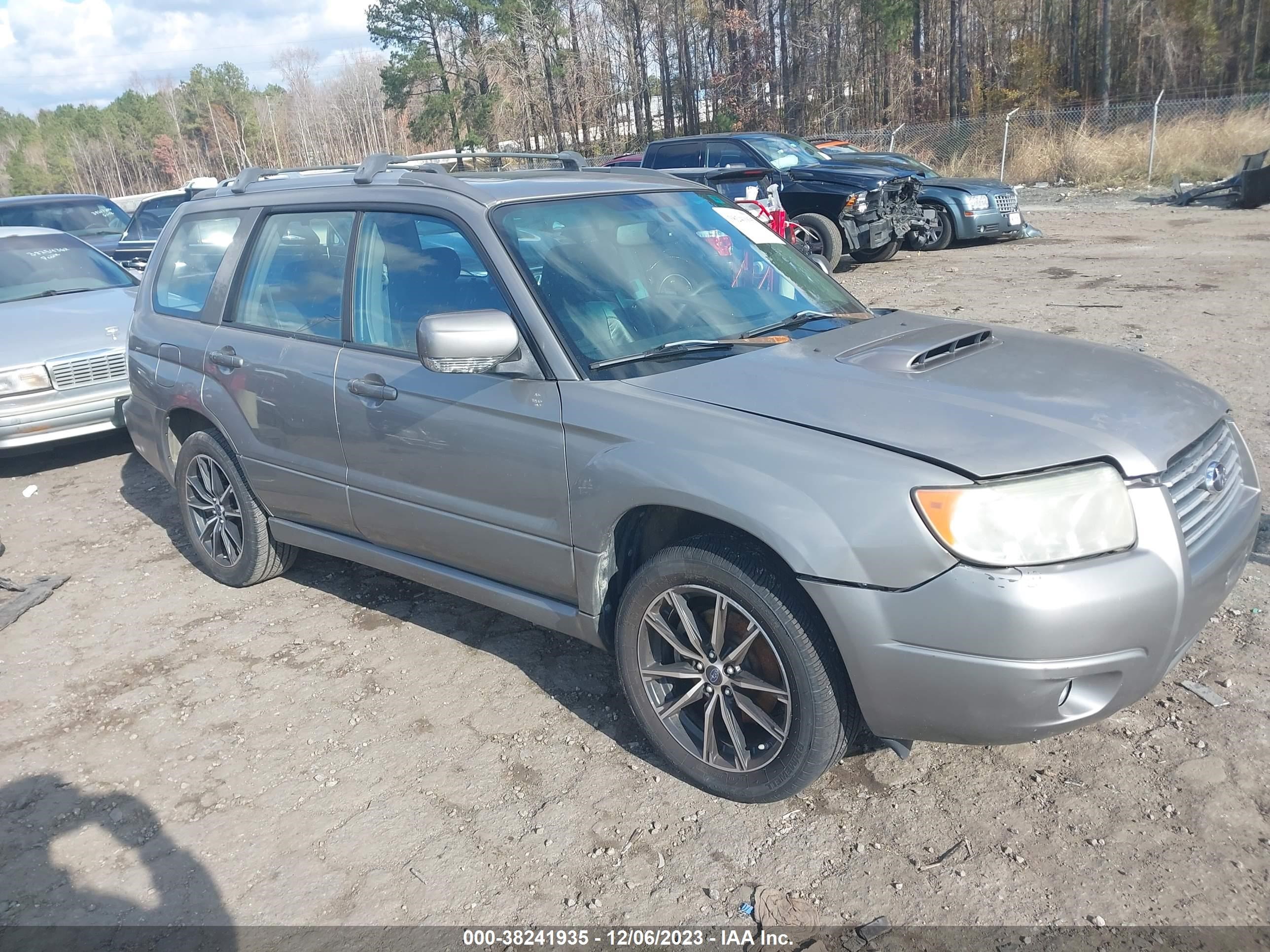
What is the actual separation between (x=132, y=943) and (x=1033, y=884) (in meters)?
2.46

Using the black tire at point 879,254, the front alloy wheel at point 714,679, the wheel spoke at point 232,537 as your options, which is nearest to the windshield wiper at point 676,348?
the front alloy wheel at point 714,679

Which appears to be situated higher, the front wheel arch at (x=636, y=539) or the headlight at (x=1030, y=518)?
the headlight at (x=1030, y=518)

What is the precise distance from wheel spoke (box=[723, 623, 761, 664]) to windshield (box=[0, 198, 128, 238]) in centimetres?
1256

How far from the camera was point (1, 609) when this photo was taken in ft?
15.9

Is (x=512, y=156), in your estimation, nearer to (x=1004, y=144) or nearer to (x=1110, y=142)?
(x=1004, y=144)

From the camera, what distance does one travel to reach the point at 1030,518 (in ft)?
8.02

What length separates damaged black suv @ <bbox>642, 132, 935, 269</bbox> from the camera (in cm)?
1270

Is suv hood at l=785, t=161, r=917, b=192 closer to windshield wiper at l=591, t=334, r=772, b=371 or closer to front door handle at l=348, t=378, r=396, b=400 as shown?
Answer: windshield wiper at l=591, t=334, r=772, b=371

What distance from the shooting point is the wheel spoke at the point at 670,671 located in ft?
9.95

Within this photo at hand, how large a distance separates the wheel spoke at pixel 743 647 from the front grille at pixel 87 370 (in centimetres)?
570

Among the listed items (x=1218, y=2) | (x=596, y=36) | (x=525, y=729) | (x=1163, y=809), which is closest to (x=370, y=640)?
(x=525, y=729)

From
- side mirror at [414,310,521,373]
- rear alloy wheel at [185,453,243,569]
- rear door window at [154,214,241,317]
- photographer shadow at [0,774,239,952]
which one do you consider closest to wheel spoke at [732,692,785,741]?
side mirror at [414,310,521,373]

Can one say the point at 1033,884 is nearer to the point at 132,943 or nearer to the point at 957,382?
the point at 957,382

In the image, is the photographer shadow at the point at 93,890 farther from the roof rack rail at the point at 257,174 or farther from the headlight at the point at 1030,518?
the roof rack rail at the point at 257,174
